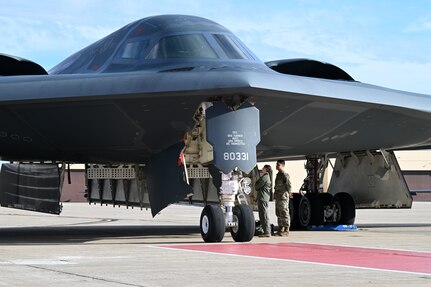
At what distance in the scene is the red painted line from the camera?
29.9ft

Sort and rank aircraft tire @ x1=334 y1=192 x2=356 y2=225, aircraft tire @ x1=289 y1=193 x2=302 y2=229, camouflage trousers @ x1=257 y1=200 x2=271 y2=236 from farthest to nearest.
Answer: aircraft tire @ x1=334 y1=192 x2=356 y2=225 < aircraft tire @ x1=289 y1=193 x2=302 y2=229 < camouflage trousers @ x1=257 y1=200 x2=271 y2=236

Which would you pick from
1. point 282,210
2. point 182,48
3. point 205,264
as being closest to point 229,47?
point 182,48

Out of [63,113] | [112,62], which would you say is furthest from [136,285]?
[112,62]

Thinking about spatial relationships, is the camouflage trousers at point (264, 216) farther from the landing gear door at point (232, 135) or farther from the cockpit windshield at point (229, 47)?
the cockpit windshield at point (229, 47)

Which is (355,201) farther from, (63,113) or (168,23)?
(63,113)

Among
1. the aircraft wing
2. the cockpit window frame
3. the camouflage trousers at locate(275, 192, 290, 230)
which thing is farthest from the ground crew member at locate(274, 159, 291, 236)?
the cockpit window frame

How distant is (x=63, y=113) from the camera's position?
13.6m

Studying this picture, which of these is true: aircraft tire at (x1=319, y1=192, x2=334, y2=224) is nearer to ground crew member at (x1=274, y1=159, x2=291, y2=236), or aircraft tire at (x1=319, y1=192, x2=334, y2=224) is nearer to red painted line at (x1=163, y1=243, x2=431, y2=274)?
ground crew member at (x1=274, y1=159, x2=291, y2=236)

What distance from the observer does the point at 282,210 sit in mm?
15570

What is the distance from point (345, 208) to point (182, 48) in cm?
→ 710

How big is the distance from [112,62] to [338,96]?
416 centimetres

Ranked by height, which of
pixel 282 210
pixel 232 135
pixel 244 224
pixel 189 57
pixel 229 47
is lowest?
pixel 244 224

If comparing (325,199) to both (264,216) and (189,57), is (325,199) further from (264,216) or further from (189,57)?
(189,57)

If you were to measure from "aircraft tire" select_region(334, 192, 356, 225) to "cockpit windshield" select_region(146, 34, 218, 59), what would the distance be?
21.9 feet
